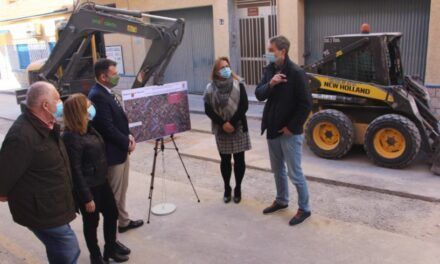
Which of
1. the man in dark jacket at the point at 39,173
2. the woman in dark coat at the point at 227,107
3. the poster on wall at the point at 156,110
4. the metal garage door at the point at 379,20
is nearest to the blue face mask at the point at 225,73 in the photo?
the woman in dark coat at the point at 227,107

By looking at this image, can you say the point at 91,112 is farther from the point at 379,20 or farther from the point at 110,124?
the point at 379,20

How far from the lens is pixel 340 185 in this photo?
5746 millimetres

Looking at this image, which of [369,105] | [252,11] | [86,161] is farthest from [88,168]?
[252,11]

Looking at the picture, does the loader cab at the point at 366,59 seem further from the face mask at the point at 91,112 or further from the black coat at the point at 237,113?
the face mask at the point at 91,112

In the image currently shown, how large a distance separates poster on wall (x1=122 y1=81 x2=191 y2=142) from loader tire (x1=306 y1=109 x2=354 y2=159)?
92.6 inches

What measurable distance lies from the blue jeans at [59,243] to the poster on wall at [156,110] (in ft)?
5.94

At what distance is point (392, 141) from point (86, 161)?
173 inches

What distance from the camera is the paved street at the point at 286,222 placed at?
4.12 m

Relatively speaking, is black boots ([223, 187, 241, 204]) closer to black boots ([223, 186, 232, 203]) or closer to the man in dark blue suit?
black boots ([223, 186, 232, 203])

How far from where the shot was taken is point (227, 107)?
16.2ft

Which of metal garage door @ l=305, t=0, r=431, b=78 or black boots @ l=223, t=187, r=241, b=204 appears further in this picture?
metal garage door @ l=305, t=0, r=431, b=78

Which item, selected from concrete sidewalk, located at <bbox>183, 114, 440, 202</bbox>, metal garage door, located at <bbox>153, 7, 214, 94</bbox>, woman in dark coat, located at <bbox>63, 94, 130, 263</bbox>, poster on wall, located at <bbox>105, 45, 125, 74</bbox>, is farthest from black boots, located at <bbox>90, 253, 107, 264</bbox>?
poster on wall, located at <bbox>105, 45, 125, 74</bbox>

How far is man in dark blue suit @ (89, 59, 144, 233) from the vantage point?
12.9 feet

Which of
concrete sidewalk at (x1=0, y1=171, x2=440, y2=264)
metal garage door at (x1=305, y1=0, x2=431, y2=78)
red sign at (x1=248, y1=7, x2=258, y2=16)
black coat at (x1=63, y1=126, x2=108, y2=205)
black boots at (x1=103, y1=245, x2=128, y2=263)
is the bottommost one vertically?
concrete sidewalk at (x1=0, y1=171, x2=440, y2=264)
